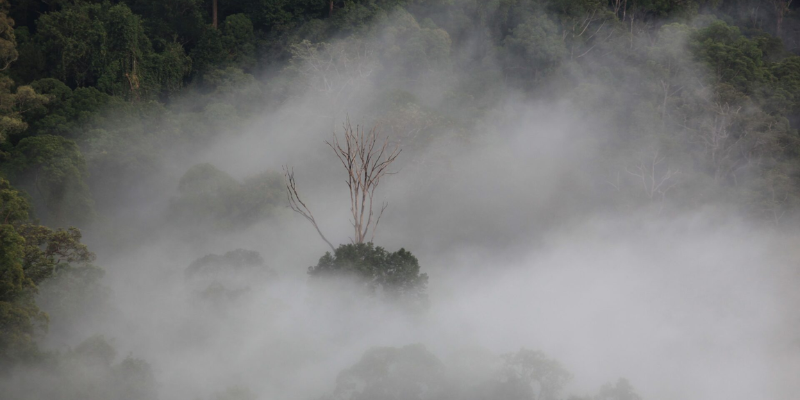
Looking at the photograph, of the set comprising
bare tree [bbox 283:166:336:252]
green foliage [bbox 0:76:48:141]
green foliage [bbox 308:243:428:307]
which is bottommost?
green foliage [bbox 308:243:428:307]

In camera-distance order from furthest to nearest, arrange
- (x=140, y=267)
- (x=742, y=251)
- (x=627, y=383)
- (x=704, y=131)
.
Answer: (x=704, y=131) → (x=742, y=251) → (x=140, y=267) → (x=627, y=383)

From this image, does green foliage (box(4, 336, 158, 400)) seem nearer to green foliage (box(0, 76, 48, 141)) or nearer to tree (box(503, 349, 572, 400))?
tree (box(503, 349, 572, 400))

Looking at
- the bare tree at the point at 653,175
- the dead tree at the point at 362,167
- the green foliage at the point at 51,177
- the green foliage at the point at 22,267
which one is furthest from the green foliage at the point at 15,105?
the bare tree at the point at 653,175

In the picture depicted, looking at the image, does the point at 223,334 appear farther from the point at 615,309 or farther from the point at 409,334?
the point at 615,309

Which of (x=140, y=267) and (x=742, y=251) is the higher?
(x=742, y=251)

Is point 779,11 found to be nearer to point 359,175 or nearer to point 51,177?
point 359,175

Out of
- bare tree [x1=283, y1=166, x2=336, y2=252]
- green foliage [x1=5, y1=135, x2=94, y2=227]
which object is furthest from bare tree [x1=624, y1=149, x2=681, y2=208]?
green foliage [x1=5, y1=135, x2=94, y2=227]

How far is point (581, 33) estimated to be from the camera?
44531 mm

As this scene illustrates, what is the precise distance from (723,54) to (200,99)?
2423cm

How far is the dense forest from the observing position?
25.5 m

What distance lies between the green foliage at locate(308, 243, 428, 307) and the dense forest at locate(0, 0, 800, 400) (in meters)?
0.08

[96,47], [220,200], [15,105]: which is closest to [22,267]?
[220,200]

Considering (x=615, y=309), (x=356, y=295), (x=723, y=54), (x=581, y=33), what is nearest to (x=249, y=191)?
(x=356, y=295)

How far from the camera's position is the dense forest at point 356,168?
25.5 meters
